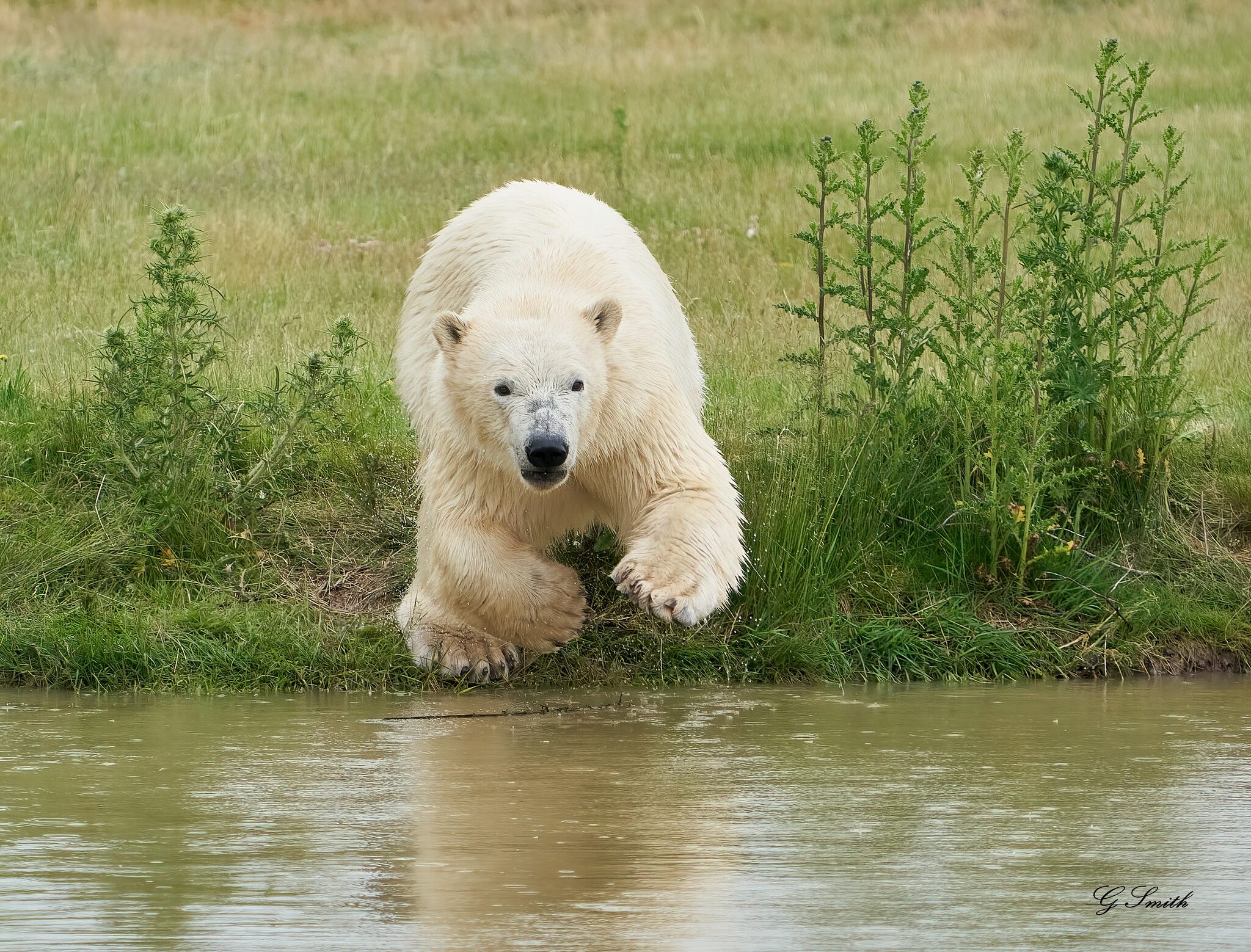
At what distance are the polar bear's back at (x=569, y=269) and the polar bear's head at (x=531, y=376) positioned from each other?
318 millimetres

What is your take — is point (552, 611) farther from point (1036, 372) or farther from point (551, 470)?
point (1036, 372)

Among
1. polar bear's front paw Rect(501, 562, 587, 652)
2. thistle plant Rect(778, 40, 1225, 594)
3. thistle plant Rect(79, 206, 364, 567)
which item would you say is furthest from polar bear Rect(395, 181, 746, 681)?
thistle plant Rect(778, 40, 1225, 594)

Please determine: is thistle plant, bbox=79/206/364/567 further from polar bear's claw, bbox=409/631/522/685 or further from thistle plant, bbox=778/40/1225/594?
thistle plant, bbox=778/40/1225/594

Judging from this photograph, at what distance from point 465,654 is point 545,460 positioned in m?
1.15

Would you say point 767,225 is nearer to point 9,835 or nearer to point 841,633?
point 841,633

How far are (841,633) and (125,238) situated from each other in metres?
8.53

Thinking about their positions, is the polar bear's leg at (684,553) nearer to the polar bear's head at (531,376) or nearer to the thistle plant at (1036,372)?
the polar bear's head at (531,376)

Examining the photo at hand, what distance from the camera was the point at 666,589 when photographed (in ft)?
20.0

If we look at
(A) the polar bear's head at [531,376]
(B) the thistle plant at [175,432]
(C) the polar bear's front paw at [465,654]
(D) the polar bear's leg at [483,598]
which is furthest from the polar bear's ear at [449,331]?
(B) the thistle plant at [175,432]

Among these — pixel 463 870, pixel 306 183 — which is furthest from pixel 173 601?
pixel 306 183

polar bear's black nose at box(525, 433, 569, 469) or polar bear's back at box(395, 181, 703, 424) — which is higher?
polar bear's back at box(395, 181, 703, 424)
